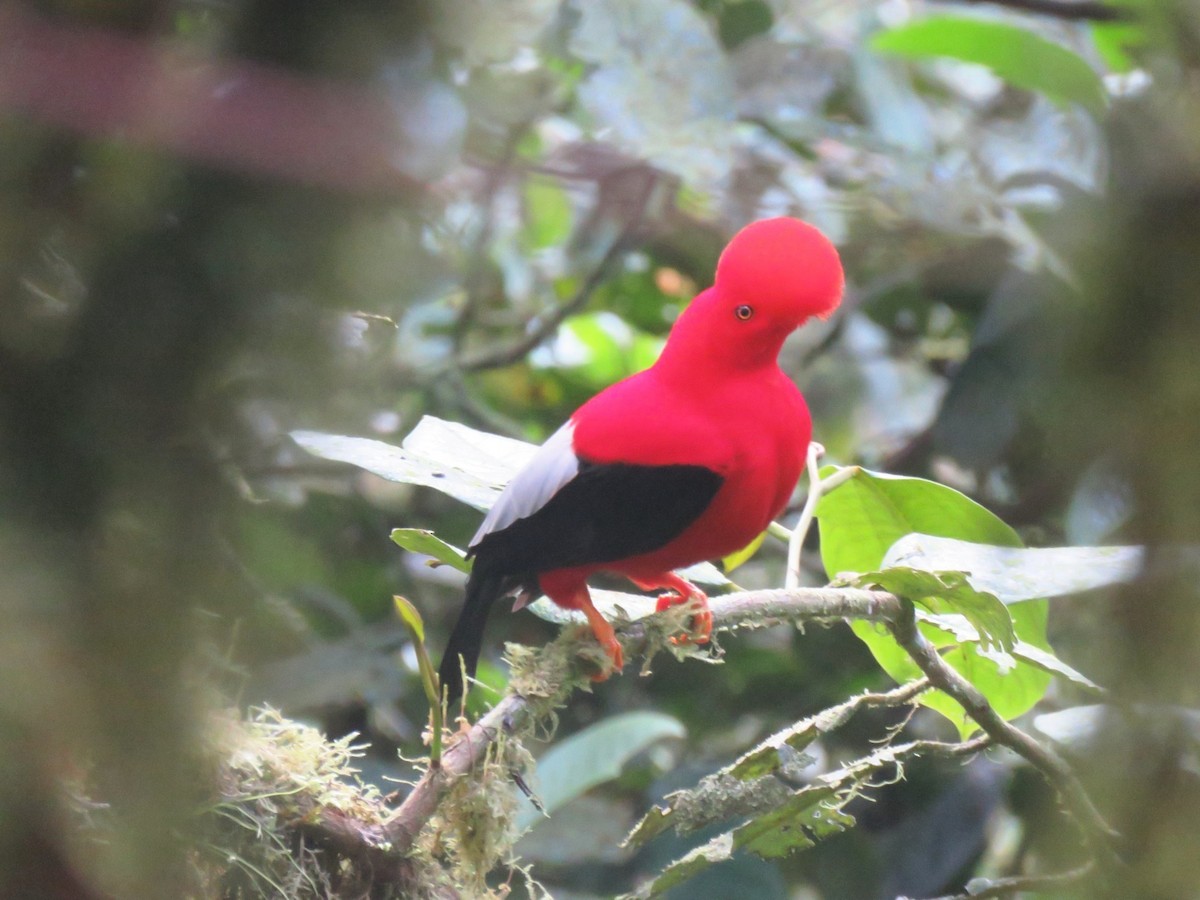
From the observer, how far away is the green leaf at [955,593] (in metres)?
0.97

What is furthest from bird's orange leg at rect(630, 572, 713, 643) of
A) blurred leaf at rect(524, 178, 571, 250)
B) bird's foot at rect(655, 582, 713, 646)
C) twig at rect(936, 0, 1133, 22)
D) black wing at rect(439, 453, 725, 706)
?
blurred leaf at rect(524, 178, 571, 250)

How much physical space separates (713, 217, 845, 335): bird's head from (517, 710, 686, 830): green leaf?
80 cm

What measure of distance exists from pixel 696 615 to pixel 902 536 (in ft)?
0.84

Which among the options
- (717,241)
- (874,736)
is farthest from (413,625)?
(717,241)

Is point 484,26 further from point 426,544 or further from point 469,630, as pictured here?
point 469,630

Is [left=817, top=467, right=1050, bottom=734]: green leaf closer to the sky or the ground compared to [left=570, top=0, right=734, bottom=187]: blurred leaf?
closer to the ground

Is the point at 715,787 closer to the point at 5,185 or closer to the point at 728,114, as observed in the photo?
the point at 5,185

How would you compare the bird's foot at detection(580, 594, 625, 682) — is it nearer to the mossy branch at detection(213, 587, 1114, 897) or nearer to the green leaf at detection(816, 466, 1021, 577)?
the mossy branch at detection(213, 587, 1114, 897)

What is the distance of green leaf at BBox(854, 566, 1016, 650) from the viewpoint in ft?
3.18

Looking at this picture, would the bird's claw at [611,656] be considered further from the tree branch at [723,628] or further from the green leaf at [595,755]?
the green leaf at [595,755]

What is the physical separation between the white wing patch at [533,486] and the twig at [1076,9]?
81 centimetres

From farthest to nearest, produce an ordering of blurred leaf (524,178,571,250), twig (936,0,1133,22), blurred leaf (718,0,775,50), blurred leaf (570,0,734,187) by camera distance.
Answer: blurred leaf (524,178,571,250), blurred leaf (718,0,775,50), blurred leaf (570,0,734,187), twig (936,0,1133,22)

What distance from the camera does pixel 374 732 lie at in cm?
231

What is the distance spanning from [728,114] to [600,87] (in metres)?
0.26
